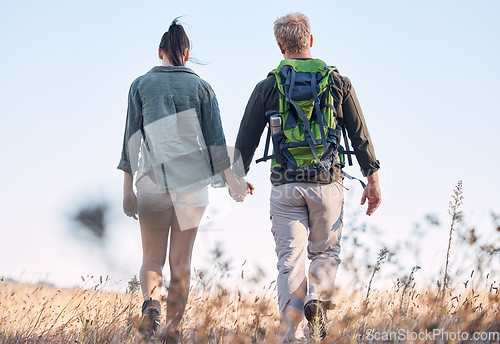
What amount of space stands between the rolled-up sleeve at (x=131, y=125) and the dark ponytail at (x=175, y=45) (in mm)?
392

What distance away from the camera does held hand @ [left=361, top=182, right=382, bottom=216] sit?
14.4ft

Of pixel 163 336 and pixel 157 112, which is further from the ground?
pixel 157 112

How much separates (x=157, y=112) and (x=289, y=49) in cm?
114

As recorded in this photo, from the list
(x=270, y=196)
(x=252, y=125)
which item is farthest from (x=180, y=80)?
(x=270, y=196)

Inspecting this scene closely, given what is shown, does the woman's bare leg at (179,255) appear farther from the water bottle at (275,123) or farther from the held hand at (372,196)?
the held hand at (372,196)

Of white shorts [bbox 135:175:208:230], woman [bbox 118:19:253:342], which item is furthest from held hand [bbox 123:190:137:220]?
white shorts [bbox 135:175:208:230]

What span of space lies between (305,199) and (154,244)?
1.16m

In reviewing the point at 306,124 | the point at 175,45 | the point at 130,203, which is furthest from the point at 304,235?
the point at 175,45

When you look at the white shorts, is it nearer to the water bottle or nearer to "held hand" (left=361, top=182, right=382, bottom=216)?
the water bottle

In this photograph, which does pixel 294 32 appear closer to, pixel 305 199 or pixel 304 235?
pixel 305 199

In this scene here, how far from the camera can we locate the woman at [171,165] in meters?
4.21

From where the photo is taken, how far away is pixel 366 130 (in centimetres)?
444

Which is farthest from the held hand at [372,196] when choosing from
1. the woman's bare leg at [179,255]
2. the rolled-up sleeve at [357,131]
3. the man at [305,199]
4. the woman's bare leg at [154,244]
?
the woman's bare leg at [154,244]

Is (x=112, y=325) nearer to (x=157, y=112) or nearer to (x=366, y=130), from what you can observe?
(x=157, y=112)
